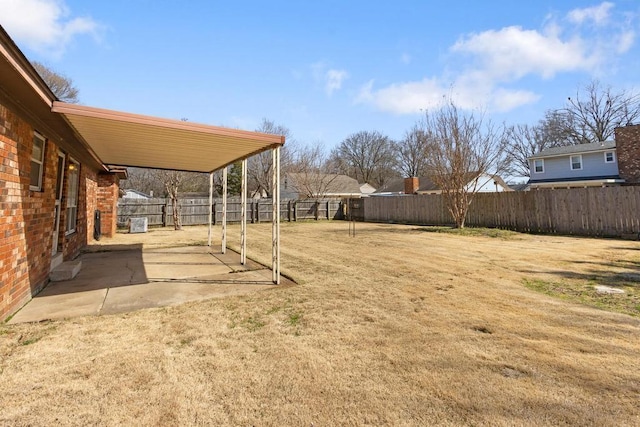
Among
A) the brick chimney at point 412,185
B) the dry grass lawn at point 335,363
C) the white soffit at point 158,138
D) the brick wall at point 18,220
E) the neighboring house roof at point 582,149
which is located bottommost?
the dry grass lawn at point 335,363

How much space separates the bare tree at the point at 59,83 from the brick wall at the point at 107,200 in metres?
16.1

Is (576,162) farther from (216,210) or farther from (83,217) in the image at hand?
(83,217)

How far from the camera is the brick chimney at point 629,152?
19.0 metres

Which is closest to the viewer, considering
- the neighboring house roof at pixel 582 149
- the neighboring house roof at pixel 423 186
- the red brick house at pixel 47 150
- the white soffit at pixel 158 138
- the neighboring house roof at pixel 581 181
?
the red brick house at pixel 47 150

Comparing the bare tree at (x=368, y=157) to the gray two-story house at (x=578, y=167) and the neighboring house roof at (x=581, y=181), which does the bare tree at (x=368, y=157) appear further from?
the neighboring house roof at (x=581, y=181)

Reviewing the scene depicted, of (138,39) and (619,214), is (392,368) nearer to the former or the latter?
(138,39)

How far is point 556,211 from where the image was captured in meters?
12.5

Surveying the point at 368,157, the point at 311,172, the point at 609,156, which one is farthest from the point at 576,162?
the point at 368,157

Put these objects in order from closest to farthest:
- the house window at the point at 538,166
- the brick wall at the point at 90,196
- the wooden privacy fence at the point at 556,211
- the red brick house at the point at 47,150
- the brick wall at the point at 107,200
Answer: the red brick house at the point at 47,150 → the brick wall at the point at 90,196 → the wooden privacy fence at the point at 556,211 → the brick wall at the point at 107,200 → the house window at the point at 538,166

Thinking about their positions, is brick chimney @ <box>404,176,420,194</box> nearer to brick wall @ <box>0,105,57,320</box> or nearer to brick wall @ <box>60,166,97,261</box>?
brick wall @ <box>60,166,97,261</box>

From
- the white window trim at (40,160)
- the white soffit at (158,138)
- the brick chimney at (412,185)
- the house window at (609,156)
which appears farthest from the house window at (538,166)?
the white window trim at (40,160)

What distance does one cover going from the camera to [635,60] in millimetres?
14344

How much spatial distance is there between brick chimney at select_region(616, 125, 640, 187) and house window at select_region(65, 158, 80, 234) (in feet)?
92.6

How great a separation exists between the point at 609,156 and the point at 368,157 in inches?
1258
